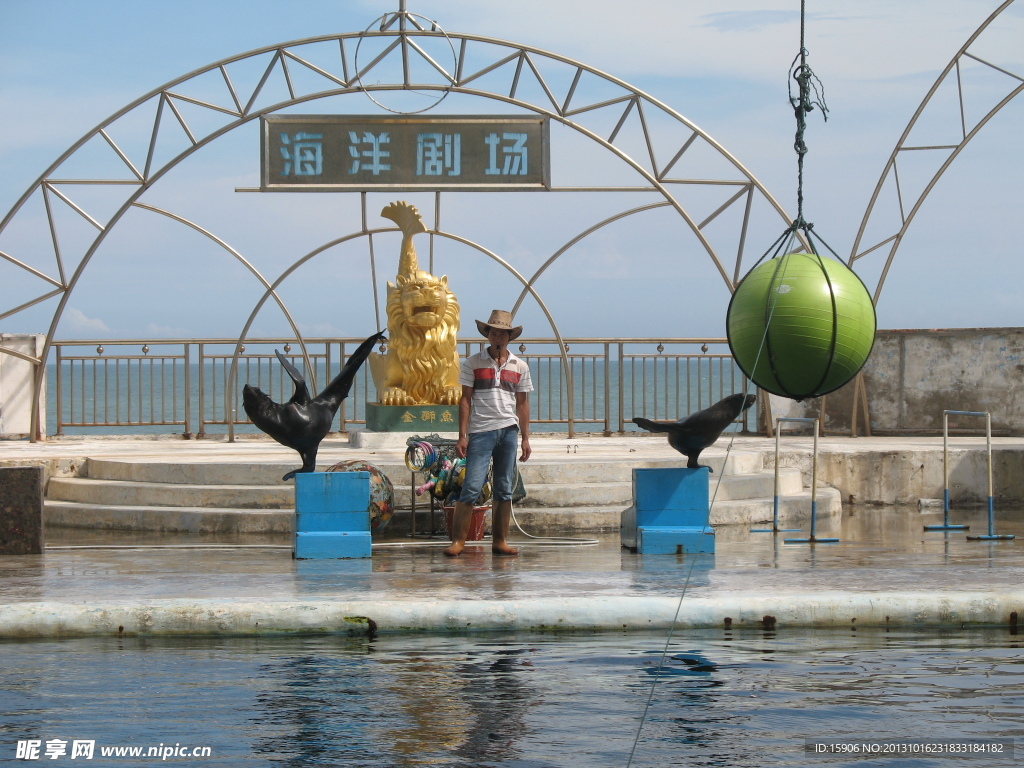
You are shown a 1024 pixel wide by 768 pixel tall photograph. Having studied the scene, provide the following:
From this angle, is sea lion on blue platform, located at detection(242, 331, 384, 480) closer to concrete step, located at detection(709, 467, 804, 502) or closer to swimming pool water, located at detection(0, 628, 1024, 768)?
swimming pool water, located at detection(0, 628, 1024, 768)

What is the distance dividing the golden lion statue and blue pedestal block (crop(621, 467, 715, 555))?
663 cm

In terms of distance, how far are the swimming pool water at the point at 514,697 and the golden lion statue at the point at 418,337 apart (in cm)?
946

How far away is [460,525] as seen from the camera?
10484 mm

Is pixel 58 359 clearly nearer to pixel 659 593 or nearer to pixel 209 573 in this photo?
pixel 209 573

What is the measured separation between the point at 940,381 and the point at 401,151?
842 centimetres

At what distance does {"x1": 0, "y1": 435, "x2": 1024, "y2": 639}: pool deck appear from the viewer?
762 centimetres

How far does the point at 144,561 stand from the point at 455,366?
7.44m

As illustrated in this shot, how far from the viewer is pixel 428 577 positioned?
8.95 meters

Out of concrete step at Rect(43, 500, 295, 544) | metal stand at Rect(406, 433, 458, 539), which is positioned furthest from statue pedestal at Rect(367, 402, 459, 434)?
metal stand at Rect(406, 433, 458, 539)

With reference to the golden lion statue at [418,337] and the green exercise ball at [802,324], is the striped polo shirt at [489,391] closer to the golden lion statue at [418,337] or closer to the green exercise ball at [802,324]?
the green exercise ball at [802,324]

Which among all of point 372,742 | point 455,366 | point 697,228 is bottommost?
point 372,742

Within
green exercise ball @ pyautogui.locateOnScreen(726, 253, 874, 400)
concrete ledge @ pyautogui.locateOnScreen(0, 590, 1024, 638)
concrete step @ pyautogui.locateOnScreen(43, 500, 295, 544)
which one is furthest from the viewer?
concrete step @ pyautogui.locateOnScreen(43, 500, 295, 544)

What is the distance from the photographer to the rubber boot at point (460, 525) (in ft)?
34.2

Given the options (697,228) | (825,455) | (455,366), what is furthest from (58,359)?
(825,455)
